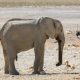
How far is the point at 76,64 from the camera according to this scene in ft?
58.9

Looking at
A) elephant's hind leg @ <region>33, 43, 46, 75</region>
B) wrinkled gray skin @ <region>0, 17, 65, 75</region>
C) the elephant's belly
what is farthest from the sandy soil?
the elephant's belly

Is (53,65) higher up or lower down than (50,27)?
lower down

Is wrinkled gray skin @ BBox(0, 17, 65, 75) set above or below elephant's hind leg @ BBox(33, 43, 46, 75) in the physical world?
above

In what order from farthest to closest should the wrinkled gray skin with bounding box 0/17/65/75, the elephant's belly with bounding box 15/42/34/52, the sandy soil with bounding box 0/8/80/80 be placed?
the elephant's belly with bounding box 15/42/34/52
the wrinkled gray skin with bounding box 0/17/65/75
the sandy soil with bounding box 0/8/80/80

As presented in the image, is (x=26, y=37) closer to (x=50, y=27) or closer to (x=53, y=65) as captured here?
(x=50, y=27)

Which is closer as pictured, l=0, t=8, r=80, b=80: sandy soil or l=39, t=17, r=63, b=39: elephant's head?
l=0, t=8, r=80, b=80: sandy soil

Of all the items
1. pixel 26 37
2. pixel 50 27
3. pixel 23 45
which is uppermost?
pixel 50 27

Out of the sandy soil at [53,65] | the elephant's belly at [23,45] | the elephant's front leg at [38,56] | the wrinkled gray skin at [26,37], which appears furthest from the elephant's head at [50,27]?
the sandy soil at [53,65]

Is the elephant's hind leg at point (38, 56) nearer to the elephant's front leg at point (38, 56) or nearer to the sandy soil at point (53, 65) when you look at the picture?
the elephant's front leg at point (38, 56)

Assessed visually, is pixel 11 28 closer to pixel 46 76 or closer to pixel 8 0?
pixel 46 76

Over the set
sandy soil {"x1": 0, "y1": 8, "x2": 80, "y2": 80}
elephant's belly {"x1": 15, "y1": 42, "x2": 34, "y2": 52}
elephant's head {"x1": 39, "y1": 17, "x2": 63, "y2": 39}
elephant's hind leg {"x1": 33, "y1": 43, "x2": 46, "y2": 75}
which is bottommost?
sandy soil {"x1": 0, "y1": 8, "x2": 80, "y2": 80}

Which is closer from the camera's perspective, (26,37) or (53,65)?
(26,37)

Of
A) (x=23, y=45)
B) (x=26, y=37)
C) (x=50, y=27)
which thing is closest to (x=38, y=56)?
(x=23, y=45)

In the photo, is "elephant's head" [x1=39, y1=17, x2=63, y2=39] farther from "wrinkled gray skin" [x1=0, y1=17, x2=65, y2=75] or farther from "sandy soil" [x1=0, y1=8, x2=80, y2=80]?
"sandy soil" [x1=0, y1=8, x2=80, y2=80]
